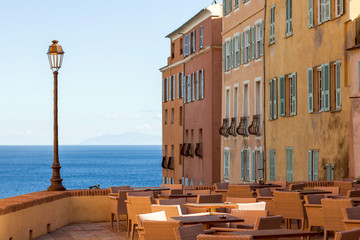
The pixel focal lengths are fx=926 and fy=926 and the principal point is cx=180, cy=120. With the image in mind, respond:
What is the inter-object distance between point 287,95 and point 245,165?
8234 mm

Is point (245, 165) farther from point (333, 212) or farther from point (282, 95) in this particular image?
point (333, 212)

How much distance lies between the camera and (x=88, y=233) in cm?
1955

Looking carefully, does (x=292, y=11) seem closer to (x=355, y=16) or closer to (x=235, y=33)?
(x=355, y=16)

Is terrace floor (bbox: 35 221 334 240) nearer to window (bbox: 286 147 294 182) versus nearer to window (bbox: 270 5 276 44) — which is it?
window (bbox: 286 147 294 182)

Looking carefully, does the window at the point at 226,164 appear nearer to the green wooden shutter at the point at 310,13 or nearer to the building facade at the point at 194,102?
the building facade at the point at 194,102

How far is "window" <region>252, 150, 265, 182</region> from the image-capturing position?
133 ft

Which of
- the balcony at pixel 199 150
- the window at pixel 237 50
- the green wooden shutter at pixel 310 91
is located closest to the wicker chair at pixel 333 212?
the green wooden shutter at pixel 310 91

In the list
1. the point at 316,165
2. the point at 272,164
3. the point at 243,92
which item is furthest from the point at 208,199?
the point at 243,92

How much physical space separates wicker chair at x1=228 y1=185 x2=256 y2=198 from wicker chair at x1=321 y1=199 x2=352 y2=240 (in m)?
6.97

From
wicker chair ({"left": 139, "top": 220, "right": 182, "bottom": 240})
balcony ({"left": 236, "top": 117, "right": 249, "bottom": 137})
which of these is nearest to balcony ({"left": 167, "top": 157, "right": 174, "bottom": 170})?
balcony ({"left": 236, "top": 117, "right": 249, "bottom": 137})

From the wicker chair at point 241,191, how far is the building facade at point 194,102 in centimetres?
2940

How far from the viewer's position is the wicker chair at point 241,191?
2230cm

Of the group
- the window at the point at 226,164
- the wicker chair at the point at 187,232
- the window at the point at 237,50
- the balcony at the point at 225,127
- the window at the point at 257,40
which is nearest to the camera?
the wicker chair at the point at 187,232

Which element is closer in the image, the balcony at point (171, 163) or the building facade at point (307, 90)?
the building facade at point (307, 90)
